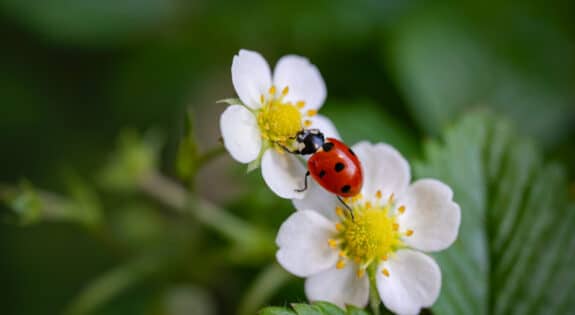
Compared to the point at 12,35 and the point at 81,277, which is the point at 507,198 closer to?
the point at 81,277

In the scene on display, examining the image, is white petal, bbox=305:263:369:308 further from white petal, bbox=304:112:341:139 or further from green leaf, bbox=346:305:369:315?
white petal, bbox=304:112:341:139

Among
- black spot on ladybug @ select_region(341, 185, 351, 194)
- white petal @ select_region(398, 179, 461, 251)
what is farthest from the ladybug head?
white petal @ select_region(398, 179, 461, 251)

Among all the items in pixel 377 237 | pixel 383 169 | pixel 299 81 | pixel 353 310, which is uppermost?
pixel 299 81

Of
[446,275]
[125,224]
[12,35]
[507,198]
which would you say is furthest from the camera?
[12,35]

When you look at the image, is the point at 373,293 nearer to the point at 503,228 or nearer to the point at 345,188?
the point at 345,188

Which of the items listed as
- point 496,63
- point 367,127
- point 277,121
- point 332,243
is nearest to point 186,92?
point 367,127

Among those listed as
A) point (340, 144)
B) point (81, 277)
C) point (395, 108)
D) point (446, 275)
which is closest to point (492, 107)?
point (395, 108)
